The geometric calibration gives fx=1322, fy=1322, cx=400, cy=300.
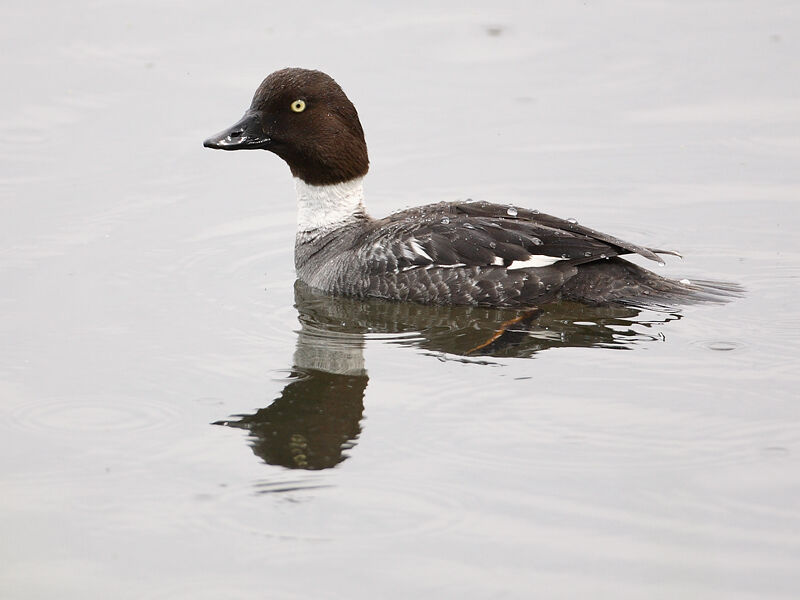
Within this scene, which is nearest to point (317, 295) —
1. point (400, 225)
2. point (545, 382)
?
point (400, 225)

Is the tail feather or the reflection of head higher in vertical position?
the tail feather

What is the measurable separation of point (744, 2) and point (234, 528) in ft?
35.4

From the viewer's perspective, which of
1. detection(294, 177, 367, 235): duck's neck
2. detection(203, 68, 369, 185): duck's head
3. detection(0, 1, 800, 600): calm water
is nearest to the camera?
detection(0, 1, 800, 600): calm water

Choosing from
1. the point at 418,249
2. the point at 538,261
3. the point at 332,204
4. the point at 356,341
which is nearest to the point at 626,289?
the point at 538,261

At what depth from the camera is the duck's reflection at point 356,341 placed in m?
7.49

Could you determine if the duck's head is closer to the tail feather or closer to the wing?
the wing

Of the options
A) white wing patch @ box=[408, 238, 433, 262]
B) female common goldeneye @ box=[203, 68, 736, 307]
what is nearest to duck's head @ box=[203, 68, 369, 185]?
female common goldeneye @ box=[203, 68, 736, 307]

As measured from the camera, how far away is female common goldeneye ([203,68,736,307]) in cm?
938

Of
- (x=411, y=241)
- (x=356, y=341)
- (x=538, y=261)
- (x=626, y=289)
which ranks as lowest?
(x=356, y=341)

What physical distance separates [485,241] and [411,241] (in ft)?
1.85

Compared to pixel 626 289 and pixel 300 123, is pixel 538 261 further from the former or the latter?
pixel 300 123

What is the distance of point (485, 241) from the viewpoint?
9438 mm

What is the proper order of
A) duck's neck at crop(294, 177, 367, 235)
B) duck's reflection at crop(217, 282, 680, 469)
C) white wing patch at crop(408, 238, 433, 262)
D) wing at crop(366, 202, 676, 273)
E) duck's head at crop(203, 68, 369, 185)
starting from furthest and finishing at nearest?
1. duck's neck at crop(294, 177, 367, 235)
2. duck's head at crop(203, 68, 369, 185)
3. white wing patch at crop(408, 238, 433, 262)
4. wing at crop(366, 202, 676, 273)
5. duck's reflection at crop(217, 282, 680, 469)

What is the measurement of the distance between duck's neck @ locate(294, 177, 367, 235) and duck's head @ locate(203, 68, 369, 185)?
0.23 metres
